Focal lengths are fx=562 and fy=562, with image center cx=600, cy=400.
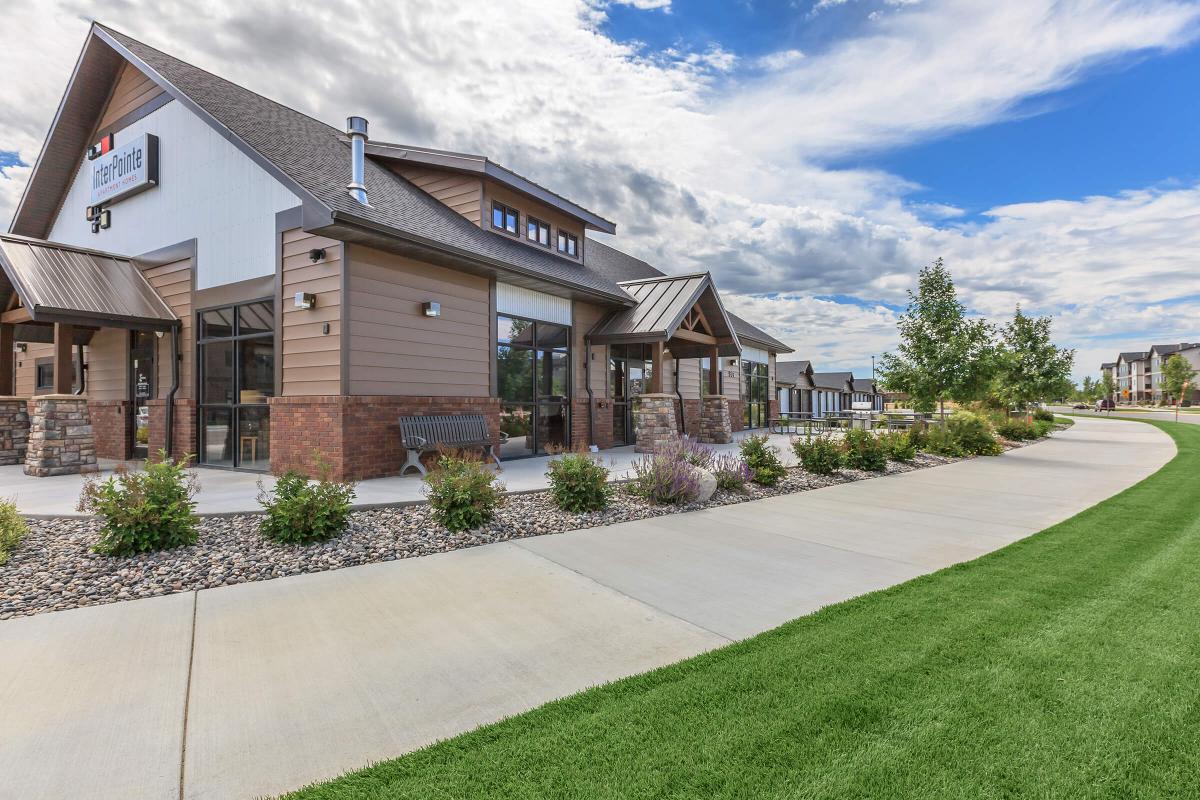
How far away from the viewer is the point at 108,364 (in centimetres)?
1233

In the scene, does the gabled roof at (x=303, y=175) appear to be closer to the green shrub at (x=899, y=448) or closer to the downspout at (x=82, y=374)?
the downspout at (x=82, y=374)

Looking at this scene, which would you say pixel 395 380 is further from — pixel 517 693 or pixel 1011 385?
pixel 1011 385

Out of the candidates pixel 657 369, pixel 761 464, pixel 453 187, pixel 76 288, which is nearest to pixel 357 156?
pixel 453 187

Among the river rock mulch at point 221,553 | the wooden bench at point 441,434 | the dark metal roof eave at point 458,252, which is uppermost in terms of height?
the dark metal roof eave at point 458,252

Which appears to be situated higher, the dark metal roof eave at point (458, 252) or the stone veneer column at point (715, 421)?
the dark metal roof eave at point (458, 252)

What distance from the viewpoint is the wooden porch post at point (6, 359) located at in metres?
11.2

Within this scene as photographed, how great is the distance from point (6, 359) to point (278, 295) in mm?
7087

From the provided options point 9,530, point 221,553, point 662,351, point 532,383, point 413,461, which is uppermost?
point 662,351

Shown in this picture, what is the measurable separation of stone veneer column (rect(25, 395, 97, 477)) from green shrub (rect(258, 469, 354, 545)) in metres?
7.18

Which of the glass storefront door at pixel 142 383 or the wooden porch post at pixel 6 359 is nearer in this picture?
the wooden porch post at pixel 6 359

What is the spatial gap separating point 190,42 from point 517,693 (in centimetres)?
1502

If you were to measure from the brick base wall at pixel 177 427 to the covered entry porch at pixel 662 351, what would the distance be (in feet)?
27.8

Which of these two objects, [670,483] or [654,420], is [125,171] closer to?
[654,420]

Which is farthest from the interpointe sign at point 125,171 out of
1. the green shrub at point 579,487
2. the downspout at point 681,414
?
the downspout at point 681,414
